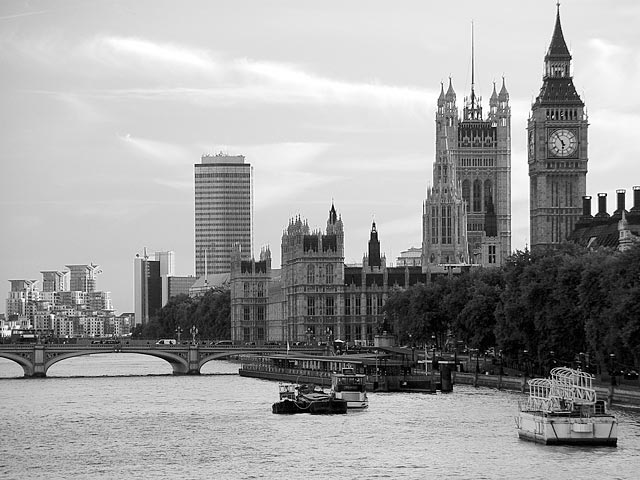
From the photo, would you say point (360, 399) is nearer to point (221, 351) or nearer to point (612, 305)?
point (612, 305)

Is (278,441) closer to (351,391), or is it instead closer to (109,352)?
(351,391)

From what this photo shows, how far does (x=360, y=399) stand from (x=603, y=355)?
16175mm

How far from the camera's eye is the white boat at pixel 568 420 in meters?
89.2

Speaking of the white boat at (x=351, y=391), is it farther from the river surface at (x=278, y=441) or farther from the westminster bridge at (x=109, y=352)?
the westminster bridge at (x=109, y=352)

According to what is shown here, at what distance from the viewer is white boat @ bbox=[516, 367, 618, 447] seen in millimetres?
89188

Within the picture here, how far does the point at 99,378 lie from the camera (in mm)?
170500

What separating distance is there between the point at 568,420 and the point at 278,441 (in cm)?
1599

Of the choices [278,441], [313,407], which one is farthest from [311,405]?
[278,441]

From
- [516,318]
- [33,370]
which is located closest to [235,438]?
[516,318]

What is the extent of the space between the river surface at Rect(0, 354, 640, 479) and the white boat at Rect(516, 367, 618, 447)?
75 centimetres

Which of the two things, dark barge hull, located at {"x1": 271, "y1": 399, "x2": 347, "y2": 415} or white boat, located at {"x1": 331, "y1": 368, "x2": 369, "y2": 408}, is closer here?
dark barge hull, located at {"x1": 271, "y1": 399, "x2": 347, "y2": 415}

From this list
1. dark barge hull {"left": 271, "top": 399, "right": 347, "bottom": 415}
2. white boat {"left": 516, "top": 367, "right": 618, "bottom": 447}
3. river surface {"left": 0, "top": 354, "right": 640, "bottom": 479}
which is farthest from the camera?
dark barge hull {"left": 271, "top": 399, "right": 347, "bottom": 415}

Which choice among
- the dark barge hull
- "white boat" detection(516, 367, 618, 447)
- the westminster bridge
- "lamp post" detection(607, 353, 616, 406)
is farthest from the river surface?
the westminster bridge

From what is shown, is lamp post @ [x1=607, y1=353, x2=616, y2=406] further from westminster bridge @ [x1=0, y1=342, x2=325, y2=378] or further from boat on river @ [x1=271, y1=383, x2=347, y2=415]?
westminster bridge @ [x1=0, y1=342, x2=325, y2=378]
